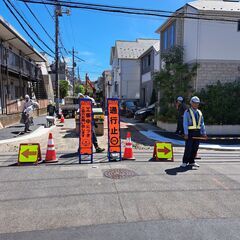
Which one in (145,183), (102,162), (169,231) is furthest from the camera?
(102,162)

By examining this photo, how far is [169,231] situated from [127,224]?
0.58 meters

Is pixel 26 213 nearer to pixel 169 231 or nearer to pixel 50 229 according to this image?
pixel 50 229

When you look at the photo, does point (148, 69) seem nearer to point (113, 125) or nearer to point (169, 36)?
point (169, 36)

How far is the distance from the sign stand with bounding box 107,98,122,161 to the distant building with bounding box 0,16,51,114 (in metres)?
9.49

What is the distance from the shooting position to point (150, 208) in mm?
4359

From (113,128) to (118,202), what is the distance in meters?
3.23

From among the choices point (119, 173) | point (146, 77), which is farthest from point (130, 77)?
point (119, 173)

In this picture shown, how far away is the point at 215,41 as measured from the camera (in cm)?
1362

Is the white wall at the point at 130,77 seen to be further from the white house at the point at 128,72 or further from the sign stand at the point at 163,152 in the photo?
the sign stand at the point at 163,152

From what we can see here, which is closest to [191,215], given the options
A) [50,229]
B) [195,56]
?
[50,229]

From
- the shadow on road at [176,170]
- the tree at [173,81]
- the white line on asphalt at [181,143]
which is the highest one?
the tree at [173,81]

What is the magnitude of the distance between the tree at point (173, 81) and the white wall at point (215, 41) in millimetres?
834

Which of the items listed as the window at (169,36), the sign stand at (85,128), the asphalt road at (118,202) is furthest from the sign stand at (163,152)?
the window at (169,36)

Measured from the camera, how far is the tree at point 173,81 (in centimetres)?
1373
